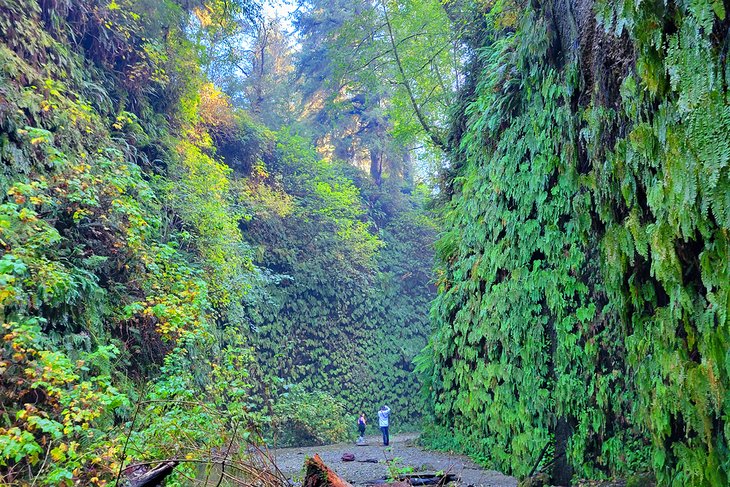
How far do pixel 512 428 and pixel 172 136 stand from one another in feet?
29.3

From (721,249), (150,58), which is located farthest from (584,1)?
(150,58)

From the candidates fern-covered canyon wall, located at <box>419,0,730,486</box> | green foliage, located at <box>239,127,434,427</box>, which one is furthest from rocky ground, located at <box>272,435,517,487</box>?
green foliage, located at <box>239,127,434,427</box>

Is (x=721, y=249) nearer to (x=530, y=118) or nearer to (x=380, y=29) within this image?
(x=530, y=118)

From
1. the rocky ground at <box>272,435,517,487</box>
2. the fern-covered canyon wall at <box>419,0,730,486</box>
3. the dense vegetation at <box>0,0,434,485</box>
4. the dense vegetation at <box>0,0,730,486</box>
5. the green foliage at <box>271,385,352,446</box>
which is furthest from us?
the green foliage at <box>271,385,352,446</box>

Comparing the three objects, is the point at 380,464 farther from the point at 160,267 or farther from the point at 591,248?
the point at 591,248

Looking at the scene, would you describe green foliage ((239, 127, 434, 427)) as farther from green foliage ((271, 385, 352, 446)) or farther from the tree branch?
the tree branch

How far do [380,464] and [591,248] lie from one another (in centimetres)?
579

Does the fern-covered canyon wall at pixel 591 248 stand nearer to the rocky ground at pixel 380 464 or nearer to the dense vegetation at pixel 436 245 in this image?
the dense vegetation at pixel 436 245

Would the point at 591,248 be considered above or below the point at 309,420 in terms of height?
above

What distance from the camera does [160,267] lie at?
7.17m

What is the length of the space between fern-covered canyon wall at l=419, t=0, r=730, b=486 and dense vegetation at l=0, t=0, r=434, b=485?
292cm

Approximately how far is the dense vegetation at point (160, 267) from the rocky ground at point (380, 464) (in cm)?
100

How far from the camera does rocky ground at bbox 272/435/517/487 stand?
754 cm

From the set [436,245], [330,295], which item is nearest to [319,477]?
[436,245]
